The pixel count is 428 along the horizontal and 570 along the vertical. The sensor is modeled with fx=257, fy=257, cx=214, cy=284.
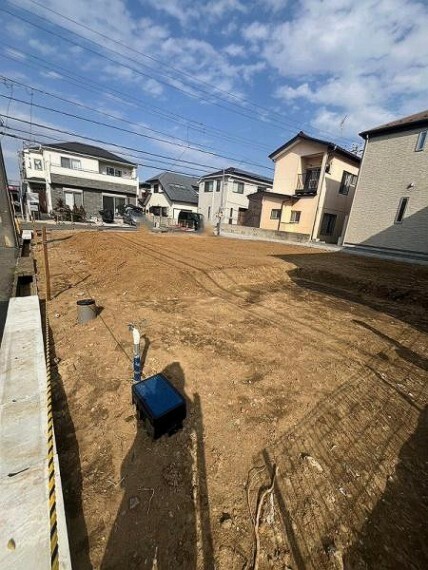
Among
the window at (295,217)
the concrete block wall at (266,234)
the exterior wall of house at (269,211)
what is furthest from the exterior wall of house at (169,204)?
the window at (295,217)

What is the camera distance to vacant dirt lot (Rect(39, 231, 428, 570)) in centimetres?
177

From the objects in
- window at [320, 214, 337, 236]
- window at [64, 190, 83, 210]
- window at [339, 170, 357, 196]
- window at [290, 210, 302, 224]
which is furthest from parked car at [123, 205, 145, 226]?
window at [339, 170, 357, 196]

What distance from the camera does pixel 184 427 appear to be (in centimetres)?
261

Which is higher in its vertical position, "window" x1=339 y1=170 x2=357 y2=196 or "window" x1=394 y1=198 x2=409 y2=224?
"window" x1=339 y1=170 x2=357 y2=196

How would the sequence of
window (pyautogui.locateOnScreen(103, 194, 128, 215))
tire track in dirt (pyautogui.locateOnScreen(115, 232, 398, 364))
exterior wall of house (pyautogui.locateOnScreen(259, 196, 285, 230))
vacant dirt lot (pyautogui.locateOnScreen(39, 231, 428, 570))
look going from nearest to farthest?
vacant dirt lot (pyautogui.locateOnScreen(39, 231, 428, 570)) < tire track in dirt (pyautogui.locateOnScreen(115, 232, 398, 364)) < exterior wall of house (pyautogui.locateOnScreen(259, 196, 285, 230)) < window (pyautogui.locateOnScreen(103, 194, 128, 215))

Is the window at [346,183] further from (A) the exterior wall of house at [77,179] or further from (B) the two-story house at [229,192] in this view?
(A) the exterior wall of house at [77,179]

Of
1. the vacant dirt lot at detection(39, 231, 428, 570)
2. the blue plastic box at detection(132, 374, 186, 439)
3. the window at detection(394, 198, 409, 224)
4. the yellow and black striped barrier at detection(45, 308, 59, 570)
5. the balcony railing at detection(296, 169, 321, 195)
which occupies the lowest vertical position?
the vacant dirt lot at detection(39, 231, 428, 570)

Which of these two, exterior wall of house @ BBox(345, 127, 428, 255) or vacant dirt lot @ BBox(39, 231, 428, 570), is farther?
exterior wall of house @ BBox(345, 127, 428, 255)

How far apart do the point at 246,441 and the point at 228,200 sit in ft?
88.0

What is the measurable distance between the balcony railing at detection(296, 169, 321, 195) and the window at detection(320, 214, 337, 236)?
2361 millimetres

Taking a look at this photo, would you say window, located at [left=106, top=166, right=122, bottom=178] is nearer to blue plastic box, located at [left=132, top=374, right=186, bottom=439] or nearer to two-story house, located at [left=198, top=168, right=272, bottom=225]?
two-story house, located at [left=198, top=168, right=272, bottom=225]

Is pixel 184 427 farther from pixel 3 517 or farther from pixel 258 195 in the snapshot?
pixel 258 195

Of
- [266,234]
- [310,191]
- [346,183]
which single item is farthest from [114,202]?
[346,183]

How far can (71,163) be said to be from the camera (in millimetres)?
25703
